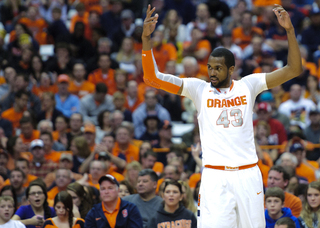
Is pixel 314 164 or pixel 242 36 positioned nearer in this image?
pixel 314 164

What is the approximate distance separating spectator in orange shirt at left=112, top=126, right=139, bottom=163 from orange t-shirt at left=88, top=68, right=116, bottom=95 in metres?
3.03

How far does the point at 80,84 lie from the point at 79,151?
3714 millimetres

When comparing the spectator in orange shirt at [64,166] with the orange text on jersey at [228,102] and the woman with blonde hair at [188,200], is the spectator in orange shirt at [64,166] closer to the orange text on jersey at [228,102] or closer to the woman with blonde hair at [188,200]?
the woman with blonde hair at [188,200]

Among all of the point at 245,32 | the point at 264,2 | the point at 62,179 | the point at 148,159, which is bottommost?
the point at 62,179

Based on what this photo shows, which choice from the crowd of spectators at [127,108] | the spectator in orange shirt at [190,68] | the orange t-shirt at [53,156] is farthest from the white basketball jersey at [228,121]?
the spectator in orange shirt at [190,68]

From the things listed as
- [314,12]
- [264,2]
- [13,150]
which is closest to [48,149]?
[13,150]

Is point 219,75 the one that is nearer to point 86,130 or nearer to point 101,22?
point 86,130

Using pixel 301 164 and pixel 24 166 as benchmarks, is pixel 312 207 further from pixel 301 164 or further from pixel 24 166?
pixel 24 166

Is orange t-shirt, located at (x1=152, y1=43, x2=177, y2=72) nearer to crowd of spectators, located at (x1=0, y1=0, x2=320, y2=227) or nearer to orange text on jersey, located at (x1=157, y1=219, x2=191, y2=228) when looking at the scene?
crowd of spectators, located at (x1=0, y1=0, x2=320, y2=227)

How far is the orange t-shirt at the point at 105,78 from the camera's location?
14.1m

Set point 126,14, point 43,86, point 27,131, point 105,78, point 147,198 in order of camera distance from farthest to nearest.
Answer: point 126,14
point 105,78
point 43,86
point 27,131
point 147,198

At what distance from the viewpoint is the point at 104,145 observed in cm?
1063

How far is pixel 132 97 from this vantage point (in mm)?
13383

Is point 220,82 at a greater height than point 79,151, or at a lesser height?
lesser
